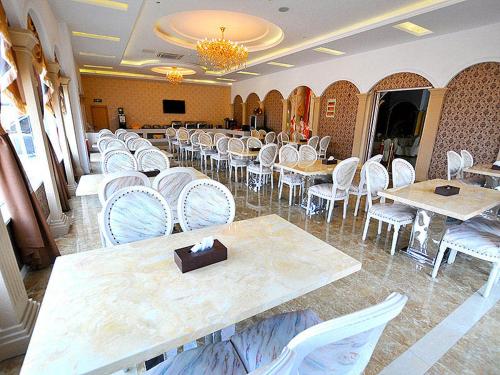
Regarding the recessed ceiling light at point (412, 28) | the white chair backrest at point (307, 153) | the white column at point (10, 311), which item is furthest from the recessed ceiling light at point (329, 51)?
the white column at point (10, 311)

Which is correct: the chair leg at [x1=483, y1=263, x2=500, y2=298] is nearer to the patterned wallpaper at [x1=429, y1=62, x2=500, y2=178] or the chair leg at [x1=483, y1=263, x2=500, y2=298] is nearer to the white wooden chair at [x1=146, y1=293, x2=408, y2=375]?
the white wooden chair at [x1=146, y1=293, x2=408, y2=375]

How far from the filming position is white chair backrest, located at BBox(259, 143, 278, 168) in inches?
188

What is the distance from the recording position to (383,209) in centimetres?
300

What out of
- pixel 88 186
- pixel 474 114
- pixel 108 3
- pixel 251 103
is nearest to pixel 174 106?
pixel 251 103

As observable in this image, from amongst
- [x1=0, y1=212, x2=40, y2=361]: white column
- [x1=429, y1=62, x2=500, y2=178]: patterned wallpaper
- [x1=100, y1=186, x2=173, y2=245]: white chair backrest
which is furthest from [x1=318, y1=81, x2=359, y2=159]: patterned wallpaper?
[x1=0, y1=212, x2=40, y2=361]: white column

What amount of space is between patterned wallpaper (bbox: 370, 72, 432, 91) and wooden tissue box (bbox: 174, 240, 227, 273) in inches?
259

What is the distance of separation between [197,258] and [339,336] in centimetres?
81

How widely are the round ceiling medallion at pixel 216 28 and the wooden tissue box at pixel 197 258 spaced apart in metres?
4.91

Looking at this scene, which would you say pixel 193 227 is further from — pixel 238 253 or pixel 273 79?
pixel 273 79

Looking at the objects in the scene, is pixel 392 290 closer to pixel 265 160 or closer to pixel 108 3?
pixel 265 160

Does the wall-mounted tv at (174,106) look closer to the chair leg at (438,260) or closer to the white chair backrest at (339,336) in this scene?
the chair leg at (438,260)

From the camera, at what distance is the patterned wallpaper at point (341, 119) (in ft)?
25.3

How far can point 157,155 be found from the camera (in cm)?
338

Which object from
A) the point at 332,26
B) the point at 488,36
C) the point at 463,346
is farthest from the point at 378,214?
the point at 488,36
